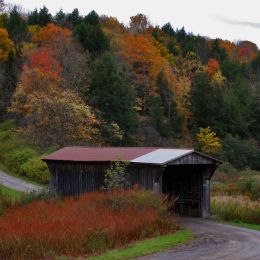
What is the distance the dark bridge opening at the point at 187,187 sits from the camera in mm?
26641

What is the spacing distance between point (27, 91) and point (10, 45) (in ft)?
55.3

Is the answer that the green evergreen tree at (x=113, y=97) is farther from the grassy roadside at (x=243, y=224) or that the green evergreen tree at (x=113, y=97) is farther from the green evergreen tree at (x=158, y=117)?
the grassy roadside at (x=243, y=224)

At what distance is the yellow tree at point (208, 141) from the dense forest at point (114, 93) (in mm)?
123

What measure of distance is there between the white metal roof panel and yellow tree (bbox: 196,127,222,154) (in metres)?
38.5

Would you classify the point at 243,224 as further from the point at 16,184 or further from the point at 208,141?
the point at 208,141

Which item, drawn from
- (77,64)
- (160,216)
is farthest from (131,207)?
(77,64)

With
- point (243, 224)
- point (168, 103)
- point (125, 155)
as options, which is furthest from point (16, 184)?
point (168, 103)

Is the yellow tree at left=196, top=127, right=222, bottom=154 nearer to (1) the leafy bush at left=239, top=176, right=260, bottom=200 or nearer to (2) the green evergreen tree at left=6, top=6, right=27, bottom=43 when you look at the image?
(1) the leafy bush at left=239, top=176, right=260, bottom=200

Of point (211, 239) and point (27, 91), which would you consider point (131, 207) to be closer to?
point (211, 239)

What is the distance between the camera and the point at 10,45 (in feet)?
217

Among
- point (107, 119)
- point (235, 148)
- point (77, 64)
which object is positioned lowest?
point (235, 148)

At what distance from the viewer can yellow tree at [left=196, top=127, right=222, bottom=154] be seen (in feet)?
208

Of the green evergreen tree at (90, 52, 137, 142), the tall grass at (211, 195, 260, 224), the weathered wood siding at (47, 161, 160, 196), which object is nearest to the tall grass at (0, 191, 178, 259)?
the weathered wood siding at (47, 161, 160, 196)

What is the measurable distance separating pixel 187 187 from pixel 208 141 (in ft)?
124
